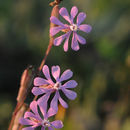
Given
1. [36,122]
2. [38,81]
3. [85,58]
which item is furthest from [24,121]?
[85,58]

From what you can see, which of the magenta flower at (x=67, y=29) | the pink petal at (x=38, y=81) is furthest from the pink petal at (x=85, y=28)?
the pink petal at (x=38, y=81)

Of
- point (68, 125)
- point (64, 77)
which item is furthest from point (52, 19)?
point (68, 125)

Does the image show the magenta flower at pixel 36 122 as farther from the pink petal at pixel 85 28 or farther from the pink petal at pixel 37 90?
the pink petal at pixel 85 28

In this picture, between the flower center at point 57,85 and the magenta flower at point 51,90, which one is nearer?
the magenta flower at point 51,90

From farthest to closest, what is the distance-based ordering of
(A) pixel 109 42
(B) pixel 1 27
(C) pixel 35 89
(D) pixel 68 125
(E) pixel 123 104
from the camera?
(B) pixel 1 27 → (A) pixel 109 42 → (E) pixel 123 104 → (D) pixel 68 125 → (C) pixel 35 89

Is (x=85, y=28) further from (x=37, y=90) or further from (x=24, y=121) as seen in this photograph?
(x=24, y=121)

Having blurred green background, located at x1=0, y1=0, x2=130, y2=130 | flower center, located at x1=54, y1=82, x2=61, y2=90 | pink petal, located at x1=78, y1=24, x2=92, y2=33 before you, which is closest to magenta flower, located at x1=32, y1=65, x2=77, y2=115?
flower center, located at x1=54, y1=82, x2=61, y2=90

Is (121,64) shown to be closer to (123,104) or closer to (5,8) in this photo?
(123,104)

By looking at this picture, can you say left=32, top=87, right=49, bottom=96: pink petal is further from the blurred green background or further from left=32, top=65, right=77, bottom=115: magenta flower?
the blurred green background
